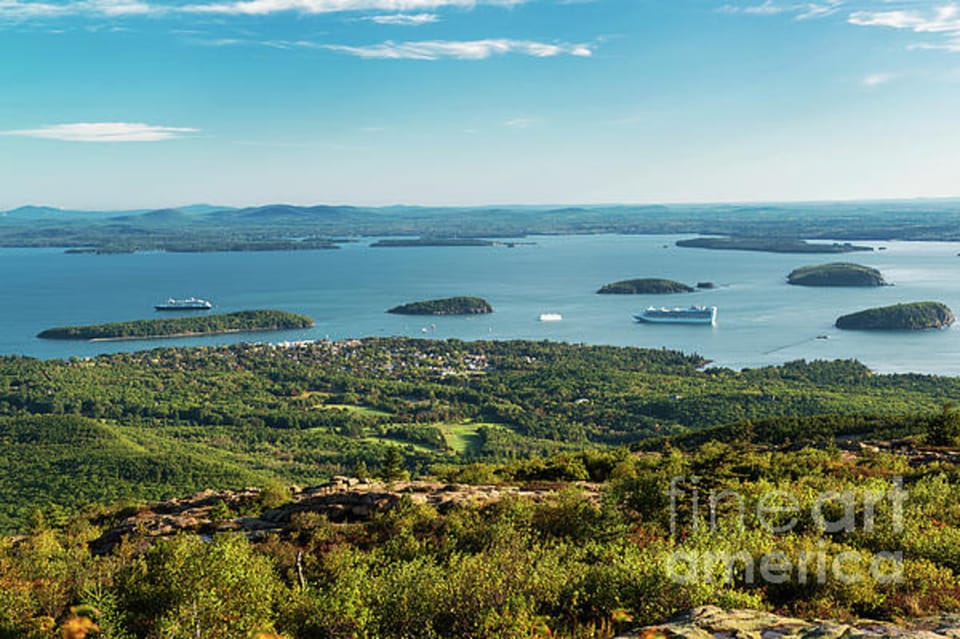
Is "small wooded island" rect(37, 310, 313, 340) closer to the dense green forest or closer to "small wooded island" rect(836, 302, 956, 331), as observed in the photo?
the dense green forest

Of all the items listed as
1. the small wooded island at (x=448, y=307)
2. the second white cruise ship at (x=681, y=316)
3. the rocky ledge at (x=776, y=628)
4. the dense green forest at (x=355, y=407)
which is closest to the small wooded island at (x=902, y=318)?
the second white cruise ship at (x=681, y=316)

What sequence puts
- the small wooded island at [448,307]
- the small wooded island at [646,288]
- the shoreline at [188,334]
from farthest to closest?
the small wooded island at [646,288] < the small wooded island at [448,307] < the shoreline at [188,334]

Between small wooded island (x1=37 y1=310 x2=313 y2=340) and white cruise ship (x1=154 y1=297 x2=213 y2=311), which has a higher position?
white cruise ship (x1=154 y1=297 x2=213 y2=311)

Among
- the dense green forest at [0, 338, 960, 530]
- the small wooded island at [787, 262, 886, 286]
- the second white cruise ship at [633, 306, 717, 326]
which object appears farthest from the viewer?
the small wooded island at [787, 262, 886, 286]

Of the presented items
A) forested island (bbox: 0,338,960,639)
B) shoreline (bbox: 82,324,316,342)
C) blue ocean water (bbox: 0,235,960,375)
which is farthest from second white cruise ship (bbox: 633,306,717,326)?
forested island (bbox: 0,338,960,639)

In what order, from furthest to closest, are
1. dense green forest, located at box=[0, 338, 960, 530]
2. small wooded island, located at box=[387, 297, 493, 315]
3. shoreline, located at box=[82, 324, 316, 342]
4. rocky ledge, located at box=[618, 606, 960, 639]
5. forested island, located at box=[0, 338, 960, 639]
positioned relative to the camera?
1. small wooded island, located at box=[387, 297, 493, 315]
2. shoreline, located at box=[82, 324, 316, 342]
3. dense green forest, located at box=[0, 338, 960, 530]
4. forested island, located at box=[0, 338, 960, 639]
5. rocky ledge, located at box=[618, 606, 960, 639]

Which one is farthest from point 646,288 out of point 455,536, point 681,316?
point 455,536

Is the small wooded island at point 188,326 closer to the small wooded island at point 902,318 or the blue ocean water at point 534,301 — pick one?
the blue ocean water at point 534,301
